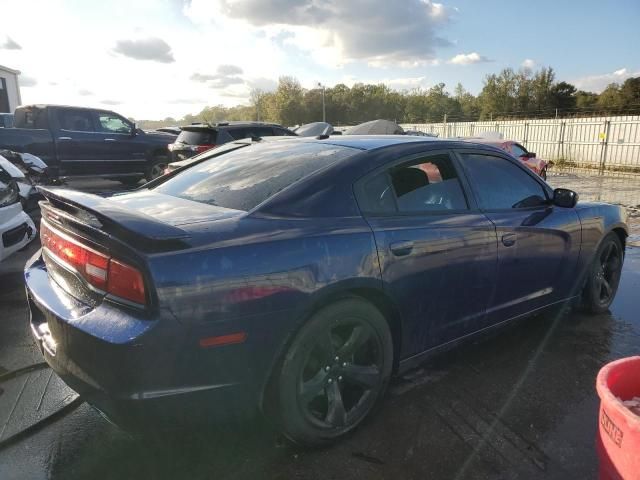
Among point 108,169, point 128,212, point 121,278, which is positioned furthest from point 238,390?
point 108,169

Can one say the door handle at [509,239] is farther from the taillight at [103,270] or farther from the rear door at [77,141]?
the rear door at [77,141]

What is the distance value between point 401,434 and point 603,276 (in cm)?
275

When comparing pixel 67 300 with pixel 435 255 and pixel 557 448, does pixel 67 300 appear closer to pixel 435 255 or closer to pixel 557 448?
pixel 435 255

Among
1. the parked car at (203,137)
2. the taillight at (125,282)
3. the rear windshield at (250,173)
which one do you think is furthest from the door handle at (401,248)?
the parked car at (203,137)

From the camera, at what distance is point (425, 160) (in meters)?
3.01

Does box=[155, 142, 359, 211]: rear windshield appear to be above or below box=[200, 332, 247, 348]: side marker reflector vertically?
above

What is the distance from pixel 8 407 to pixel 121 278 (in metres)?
1.53

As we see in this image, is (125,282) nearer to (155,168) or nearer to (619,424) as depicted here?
(619,424)

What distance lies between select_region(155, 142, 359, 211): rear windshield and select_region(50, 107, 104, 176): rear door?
29.2 ft

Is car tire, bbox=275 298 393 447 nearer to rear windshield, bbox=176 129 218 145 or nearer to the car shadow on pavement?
the car shadow on pavement

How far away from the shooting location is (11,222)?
4.90 m

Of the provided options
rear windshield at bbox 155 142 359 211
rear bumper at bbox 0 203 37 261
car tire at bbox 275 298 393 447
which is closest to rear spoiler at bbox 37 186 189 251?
rear windshield at bbox 155 142 359 211

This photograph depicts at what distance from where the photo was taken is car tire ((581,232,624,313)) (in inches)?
164

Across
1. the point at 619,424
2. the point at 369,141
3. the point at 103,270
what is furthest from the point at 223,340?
the point at 369,141
